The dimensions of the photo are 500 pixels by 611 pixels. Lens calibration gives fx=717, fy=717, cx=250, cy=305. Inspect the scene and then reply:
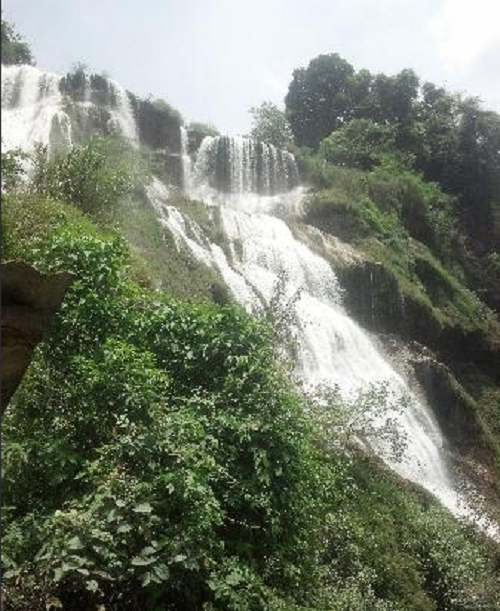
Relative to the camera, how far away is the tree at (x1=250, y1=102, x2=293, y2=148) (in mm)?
40344

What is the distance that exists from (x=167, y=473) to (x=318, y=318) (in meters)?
15.0

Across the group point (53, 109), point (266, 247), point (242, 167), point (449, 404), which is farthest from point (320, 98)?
point (449, 404)

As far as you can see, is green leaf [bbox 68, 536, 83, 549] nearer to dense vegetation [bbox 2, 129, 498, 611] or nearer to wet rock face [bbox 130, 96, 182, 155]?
dense vegetation [bbox 2, 129, 498, 611]

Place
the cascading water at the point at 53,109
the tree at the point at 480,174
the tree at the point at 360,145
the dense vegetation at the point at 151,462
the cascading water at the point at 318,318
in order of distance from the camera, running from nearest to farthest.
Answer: the dense vegetation at the point at 151,462 < the cascading water at the point at 318,318 < the cascading water at the point at 53,109 < the tree at the point at 360,145 < the tree at the point at 480,174

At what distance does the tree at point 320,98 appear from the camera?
44562 millimetres

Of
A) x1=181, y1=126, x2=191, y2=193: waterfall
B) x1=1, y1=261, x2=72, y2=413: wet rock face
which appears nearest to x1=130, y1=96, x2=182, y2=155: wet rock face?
x1=181, y1=126, x2=191, y2=193: waterfall

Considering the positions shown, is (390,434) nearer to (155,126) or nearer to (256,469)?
(256,469)

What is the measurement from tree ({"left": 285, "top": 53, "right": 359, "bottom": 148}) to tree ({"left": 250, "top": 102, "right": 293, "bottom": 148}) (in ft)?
10.0

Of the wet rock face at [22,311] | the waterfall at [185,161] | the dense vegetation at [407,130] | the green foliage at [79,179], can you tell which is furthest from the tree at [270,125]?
the wet rock face at [22,311]

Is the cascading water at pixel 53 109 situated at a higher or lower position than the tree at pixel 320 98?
lower

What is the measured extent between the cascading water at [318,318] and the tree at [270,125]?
14436 millimetres

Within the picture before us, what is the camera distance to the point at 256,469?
773cm

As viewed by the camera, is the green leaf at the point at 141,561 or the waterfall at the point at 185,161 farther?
the waterfall at the point at 185,161

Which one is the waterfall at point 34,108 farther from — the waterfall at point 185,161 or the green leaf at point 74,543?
the green leaf at point 74,543
